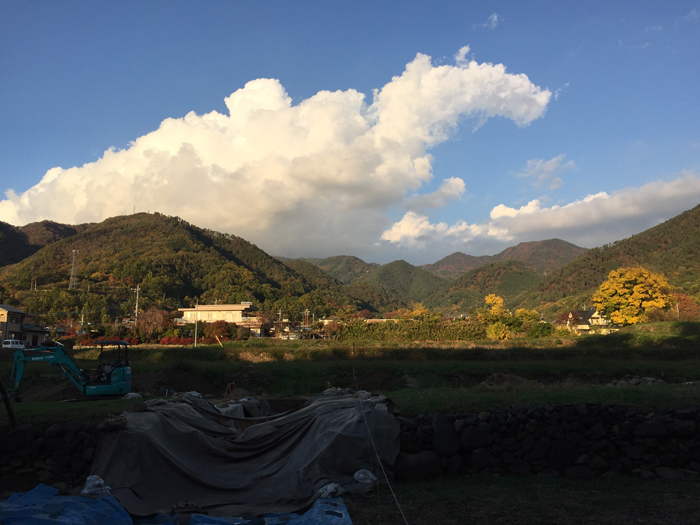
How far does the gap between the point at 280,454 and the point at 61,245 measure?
120015 millimetres

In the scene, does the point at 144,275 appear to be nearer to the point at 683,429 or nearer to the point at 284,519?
the point at 284,519

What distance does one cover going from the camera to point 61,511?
5.12 meters

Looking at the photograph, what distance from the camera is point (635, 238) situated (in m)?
102

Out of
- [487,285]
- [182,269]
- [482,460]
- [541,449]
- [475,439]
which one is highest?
[182,269]

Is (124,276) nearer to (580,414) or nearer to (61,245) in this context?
(61,245)

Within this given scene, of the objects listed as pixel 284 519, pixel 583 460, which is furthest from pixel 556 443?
pixel 284 519

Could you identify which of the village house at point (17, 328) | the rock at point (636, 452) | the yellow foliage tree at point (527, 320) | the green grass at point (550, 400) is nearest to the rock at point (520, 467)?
the green grass at point (550, 400)

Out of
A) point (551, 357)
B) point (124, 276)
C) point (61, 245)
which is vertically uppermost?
point (61, 245)

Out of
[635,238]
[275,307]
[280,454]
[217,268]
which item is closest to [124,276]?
[217,268]

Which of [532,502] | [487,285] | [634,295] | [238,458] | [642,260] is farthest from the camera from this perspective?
[487,285]

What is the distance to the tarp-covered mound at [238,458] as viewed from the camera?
7.11 m

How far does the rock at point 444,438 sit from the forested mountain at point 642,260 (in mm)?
77007

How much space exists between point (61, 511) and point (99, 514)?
1.36 ft

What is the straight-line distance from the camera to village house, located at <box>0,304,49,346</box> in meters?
46.8
